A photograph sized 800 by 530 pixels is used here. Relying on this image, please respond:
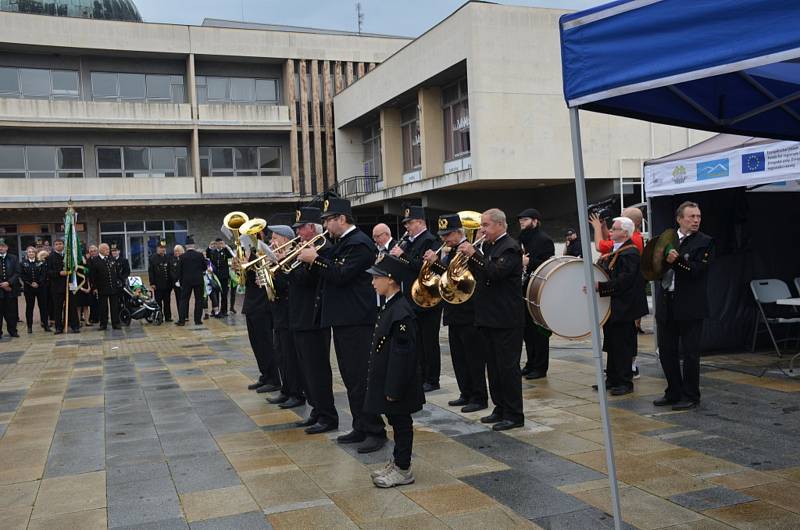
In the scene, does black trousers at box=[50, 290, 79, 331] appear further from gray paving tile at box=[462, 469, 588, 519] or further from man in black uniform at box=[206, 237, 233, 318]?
gray paving tile at box=[462, 469, 588, 519]

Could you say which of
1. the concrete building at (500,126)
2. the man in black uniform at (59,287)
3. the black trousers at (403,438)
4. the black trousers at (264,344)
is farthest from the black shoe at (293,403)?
the concrete building at (500,126)

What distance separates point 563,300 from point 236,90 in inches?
1252

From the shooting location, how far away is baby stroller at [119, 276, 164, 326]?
1809 cm

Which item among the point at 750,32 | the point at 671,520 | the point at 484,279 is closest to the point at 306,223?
the point at 484,279

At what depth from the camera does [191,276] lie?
17.5m

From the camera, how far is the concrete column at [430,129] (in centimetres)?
2828

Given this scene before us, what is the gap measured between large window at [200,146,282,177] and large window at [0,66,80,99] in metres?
6.35

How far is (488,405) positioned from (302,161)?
30228 millimetres

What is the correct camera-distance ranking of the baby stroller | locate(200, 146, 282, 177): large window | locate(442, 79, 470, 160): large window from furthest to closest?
locate(200, 146, 282, 177): large window, locate(442, 79, 470, 160): large window, the baby stroller

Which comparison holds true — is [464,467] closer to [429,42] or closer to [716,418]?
[716,418]

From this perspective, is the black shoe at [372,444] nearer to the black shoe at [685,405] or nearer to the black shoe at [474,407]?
the black shoe at [474,407]

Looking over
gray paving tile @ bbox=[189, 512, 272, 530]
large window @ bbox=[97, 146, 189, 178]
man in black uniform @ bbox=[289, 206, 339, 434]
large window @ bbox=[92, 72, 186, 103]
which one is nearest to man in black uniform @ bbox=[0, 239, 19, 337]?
man in black uniform @ bbox=[289, 206, 339, 434]

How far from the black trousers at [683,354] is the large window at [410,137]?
23.5m

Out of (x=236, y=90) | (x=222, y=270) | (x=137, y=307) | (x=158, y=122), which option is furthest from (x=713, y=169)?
(x=236, y=90)
